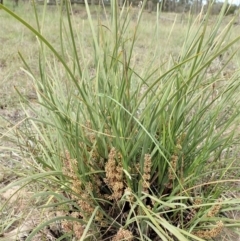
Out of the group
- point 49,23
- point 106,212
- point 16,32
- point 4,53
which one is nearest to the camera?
point 106,212

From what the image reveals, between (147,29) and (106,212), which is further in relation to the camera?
(147,29)

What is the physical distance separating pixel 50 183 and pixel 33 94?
1.15 m

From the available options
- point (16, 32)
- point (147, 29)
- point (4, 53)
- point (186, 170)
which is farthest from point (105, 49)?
point (147, 29)

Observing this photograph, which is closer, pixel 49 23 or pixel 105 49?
pixel 105 49

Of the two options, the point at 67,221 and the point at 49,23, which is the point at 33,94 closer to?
the point at 67,221

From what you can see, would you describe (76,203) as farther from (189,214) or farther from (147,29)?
(147,29)

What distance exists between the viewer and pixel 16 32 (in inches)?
144

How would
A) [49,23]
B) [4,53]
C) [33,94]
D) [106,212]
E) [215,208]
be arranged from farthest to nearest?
[49,23]
[4,53]
[33,94]
[106,212]
[215,208]

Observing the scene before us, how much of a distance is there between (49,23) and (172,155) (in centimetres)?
400

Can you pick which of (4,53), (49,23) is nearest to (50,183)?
(4,53)

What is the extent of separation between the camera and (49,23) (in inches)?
178

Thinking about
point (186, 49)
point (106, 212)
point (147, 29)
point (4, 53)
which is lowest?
point (147, 29)

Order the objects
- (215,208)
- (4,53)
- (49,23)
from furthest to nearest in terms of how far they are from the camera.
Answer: (49,23)
(4,53)
(215,208)

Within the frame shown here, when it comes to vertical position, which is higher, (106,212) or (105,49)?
(105,49)
